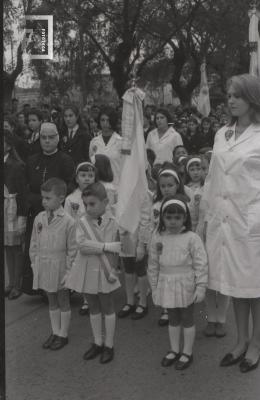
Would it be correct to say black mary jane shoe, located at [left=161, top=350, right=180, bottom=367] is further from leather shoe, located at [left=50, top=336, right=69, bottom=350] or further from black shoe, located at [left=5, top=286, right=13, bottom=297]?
black shoe, located at [left=5, top=286, right=13, bottom=297]

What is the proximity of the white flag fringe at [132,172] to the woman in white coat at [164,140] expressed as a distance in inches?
101

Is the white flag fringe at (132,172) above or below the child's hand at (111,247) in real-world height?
above

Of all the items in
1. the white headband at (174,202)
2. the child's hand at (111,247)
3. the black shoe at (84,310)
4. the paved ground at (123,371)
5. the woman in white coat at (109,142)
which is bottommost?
the paved ground at (123,371)

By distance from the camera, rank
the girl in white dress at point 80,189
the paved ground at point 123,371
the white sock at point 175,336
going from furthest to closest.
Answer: the girl in white dress at point 80,189
the white sock at point 175,336
the paved ground at point 123,371

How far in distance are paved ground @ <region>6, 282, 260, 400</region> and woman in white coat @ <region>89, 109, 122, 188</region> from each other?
2444 millimetres

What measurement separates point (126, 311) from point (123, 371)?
1231mm

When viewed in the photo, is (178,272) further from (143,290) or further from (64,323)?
(143,290)

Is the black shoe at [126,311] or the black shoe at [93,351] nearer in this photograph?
the black shoe at [93,351]

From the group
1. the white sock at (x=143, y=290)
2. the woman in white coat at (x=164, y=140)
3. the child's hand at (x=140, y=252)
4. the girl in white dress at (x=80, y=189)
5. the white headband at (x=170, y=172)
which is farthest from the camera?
the woman in white coat at (x=164, y=140)

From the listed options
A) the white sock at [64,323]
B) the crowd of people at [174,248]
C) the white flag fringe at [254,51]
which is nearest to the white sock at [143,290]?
the crowd of people at [174,248]

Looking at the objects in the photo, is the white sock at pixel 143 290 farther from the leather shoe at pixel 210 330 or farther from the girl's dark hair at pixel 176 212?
the girl's dark hair at pixel 176 212

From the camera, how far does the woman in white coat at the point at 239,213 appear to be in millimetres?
3828

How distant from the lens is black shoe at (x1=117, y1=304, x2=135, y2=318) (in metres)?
5.14

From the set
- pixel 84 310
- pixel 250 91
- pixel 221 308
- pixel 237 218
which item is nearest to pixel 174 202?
pixel 237 218
